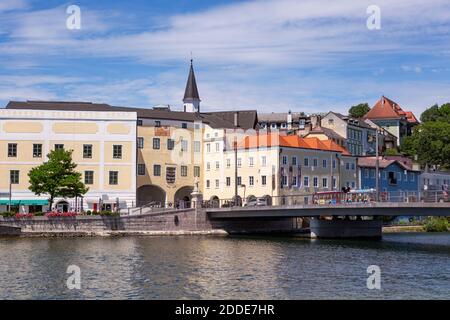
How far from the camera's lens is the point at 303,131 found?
12675cm

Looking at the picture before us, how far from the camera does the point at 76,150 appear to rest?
303 ft

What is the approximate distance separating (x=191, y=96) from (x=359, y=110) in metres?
56.5

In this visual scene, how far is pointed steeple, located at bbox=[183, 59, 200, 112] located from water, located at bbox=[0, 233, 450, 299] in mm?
69238

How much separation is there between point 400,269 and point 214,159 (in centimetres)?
5961

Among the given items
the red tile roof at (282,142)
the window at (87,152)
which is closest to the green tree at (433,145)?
the red tile roof at (282,142)

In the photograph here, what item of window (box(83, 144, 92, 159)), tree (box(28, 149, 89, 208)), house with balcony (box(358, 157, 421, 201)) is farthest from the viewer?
house with balcony (box(358, 157, 421, 201))

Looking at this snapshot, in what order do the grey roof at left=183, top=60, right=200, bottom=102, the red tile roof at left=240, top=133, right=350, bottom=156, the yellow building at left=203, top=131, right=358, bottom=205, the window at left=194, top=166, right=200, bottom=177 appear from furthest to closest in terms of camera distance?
the grey roof at left=183, top=60, right=200, bottom=102, the window at left=194, top=166, right=200, bottom=177, the red tile roof at left=240, top=133, right=350, bottom=156, the yellow building at left=203, top=131, right=358, bottom=205

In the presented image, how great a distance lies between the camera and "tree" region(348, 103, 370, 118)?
579ft

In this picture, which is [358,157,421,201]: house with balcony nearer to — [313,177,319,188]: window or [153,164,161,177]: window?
[313,177,319,188]: window

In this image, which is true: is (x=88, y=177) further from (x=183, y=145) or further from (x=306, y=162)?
(x=306, y=162)

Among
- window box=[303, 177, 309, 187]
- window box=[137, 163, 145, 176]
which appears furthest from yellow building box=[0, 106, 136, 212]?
window box=[303, 177, 309, 187]
